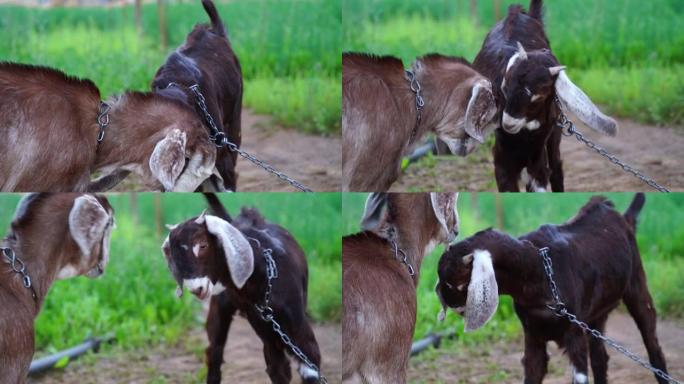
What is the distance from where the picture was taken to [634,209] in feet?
21.8

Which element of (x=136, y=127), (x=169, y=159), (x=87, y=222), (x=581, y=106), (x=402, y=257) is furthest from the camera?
(x=402, y=257)

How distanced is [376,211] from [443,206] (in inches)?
15.8

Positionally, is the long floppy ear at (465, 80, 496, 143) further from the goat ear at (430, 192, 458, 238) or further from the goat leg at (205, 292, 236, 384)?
the goat leg at (205, 292, 236, 384)

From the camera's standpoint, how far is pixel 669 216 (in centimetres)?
679

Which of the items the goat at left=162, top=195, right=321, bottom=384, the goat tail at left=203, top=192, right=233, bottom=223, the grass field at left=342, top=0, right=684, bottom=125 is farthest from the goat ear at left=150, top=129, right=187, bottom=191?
the grass field at left=342, top=0, right=684, bottom=125

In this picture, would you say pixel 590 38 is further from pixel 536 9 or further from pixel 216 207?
pixel 216 207

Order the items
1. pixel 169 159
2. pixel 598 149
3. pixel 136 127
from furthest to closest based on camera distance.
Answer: pixel 598 149 < pixel 136 127 < pixel 169 159

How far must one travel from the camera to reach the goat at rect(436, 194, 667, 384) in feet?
19.4

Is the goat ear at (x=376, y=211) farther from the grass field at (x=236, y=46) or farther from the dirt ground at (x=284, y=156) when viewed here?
the grass field at (x=236, y=46)

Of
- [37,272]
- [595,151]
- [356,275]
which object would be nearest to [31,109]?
[37,272]

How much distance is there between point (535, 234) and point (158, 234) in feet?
8.00

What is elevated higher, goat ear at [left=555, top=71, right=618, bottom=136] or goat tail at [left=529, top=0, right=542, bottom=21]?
goat tail at [left=529, top=0, right=542, bottom=21]

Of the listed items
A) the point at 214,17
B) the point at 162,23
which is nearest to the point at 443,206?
the point at 214,17

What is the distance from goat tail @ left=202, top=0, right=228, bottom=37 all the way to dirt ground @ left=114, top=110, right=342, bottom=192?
55 centimetres
